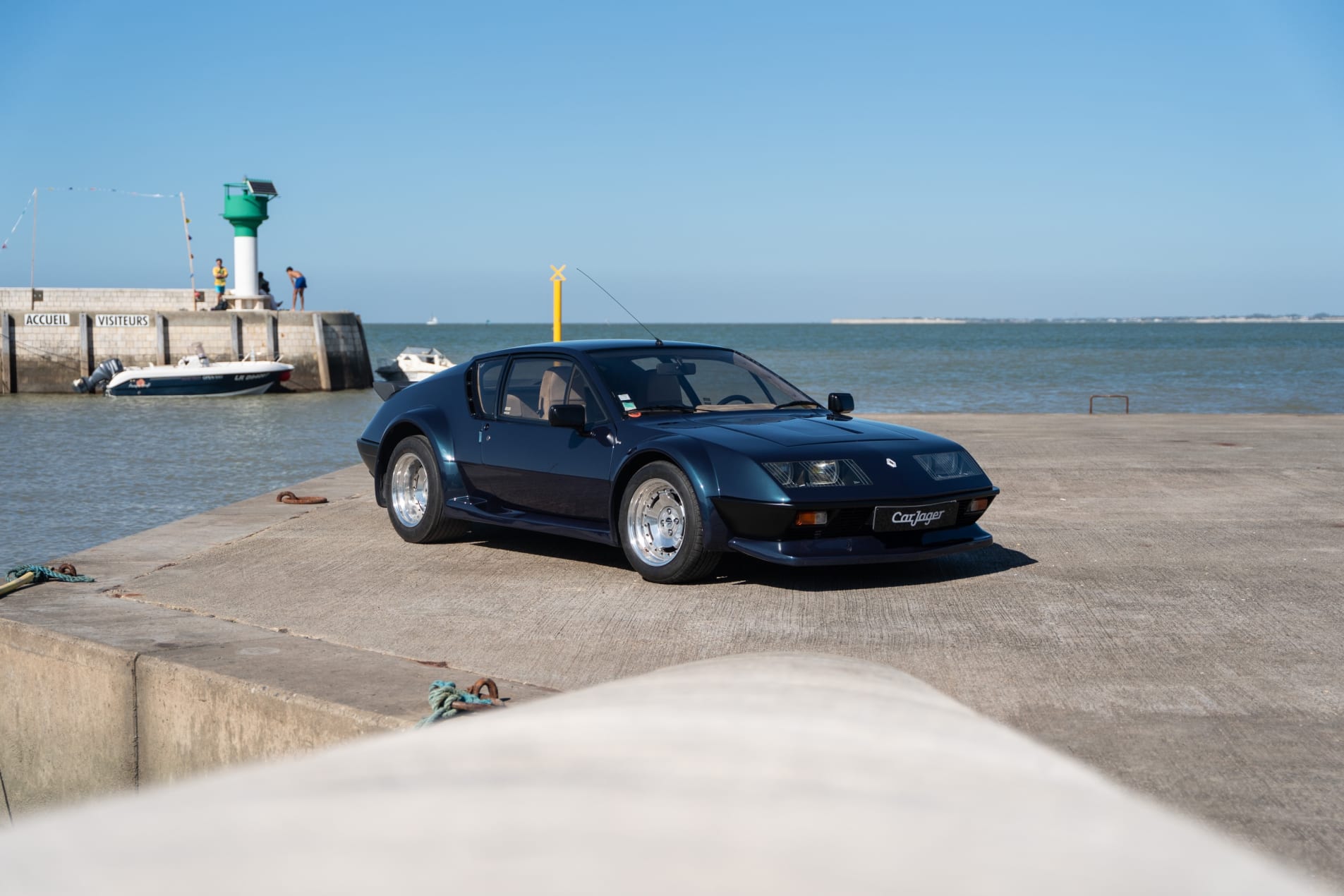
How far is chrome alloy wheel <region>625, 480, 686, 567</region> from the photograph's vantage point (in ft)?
21.3

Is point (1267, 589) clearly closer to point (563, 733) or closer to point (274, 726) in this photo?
point (274, 726)

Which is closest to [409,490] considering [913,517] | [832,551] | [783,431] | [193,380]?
[783,431]

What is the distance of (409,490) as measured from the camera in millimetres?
8023

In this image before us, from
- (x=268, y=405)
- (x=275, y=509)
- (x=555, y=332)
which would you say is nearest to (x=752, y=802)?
(x=275, y=509)

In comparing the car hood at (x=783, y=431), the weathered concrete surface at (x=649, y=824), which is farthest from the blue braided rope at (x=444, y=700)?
the car hood at (x=783, y=431)

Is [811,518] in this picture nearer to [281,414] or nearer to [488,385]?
[488,385]

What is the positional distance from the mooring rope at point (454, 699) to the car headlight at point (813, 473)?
248 cm

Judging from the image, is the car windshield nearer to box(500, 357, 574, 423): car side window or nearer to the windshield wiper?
the windshield wiper

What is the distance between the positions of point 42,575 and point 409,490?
2.51 metres

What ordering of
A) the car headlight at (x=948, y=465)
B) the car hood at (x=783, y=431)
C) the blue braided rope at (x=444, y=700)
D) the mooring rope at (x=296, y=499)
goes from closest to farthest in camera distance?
the blue braided rope at (x=444, y=700), the car hood at (x=783, y=431), the car headlight at (x=948, y=465), the mooring rope at (x=296, y=499)

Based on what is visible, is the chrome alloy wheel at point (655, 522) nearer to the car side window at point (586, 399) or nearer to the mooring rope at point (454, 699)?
the car side window at point (586, 399)

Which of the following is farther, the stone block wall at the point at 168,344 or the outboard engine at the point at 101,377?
the stone block wall at the point at 168,344

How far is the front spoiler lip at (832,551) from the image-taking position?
607 centimetres

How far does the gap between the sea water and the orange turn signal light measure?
22.3ft
